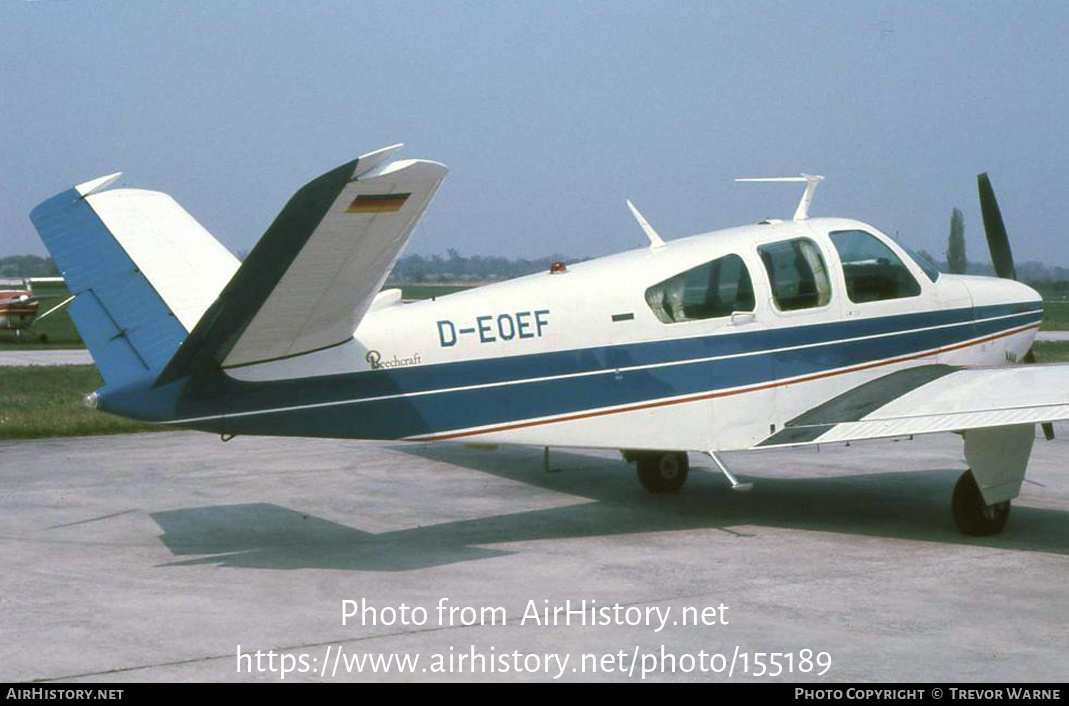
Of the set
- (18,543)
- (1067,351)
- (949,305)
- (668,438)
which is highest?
(949,305)

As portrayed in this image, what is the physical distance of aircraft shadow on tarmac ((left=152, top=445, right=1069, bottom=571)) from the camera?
941cm

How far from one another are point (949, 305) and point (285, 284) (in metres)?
6.42

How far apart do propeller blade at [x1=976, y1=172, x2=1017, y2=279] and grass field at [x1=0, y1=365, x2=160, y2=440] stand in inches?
449

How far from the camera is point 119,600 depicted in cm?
789

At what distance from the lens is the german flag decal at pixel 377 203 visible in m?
7.38

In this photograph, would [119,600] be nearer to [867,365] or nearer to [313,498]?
[313,498]

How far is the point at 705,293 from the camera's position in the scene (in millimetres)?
10375

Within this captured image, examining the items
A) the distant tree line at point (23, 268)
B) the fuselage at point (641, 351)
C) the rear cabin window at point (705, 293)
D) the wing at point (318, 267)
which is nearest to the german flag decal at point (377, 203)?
the wing at point (318, 267)

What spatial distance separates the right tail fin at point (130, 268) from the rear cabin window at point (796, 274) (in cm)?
454

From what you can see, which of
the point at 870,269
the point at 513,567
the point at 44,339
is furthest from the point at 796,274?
the point at 44,339

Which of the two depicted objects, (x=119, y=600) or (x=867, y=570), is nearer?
(x=119, y=600)

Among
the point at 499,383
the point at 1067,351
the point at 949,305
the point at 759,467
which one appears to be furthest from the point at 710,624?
the point at 1067,351

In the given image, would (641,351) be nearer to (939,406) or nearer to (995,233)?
(939,406)

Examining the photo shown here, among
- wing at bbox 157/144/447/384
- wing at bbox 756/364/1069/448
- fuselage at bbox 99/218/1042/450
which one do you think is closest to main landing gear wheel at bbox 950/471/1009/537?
wing at bbox 756/364/1069/448
